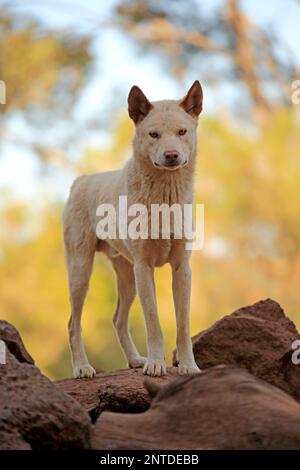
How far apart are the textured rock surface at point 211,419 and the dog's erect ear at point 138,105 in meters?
2.39

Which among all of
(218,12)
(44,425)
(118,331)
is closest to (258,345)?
(118,331)

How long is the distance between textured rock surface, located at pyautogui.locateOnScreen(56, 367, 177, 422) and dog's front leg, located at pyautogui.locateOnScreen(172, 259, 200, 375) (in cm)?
12

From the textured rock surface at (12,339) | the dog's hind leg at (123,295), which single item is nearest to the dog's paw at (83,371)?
the dog's hind leg at (123,295)

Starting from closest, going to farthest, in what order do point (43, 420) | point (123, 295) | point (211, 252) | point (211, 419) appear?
point (43, 420) < point (211, 419) < point (123, 295) < point (211, 252)

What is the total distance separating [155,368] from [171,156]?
147cm

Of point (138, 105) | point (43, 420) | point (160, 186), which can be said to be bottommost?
point (43, 420)

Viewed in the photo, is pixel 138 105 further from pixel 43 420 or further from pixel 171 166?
pixel 43 420

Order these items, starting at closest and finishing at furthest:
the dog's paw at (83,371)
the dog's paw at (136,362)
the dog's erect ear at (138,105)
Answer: the dog's erect ear at (138,105) < the dog's paw at (83,371) < the dog's paw at (136,362)

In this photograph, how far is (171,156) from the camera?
580 cm

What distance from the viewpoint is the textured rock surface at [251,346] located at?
20.5 feet

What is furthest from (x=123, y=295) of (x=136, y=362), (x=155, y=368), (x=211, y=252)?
(x=211, y=252)

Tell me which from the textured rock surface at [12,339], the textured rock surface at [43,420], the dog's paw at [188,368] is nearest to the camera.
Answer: the textured rock surface at [43,420]

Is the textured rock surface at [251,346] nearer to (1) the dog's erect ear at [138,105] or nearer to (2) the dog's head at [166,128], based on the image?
(2) the dog's head at [166,128]

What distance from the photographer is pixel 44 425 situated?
4.08 metres
